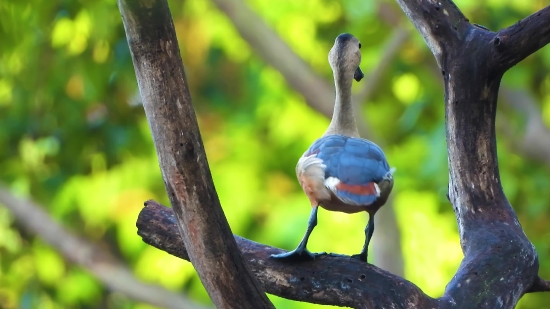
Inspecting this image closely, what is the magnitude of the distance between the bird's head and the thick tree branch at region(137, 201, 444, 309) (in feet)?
1.09

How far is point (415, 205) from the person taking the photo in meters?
3.76

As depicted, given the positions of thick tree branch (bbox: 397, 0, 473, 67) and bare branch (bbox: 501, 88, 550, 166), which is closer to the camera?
thick tree branch (bbox: 397, 0, 473, 67)

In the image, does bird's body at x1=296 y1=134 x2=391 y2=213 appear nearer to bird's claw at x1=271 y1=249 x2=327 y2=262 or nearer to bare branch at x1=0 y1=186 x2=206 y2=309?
bird's claw at x1=271 y1=249 x2=327 y2=262

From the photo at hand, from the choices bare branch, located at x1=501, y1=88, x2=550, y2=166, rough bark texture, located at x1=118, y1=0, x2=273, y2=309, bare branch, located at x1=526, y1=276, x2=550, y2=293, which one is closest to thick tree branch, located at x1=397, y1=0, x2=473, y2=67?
bare branch, located at x1=526, y1=276, x2=550, y2=293

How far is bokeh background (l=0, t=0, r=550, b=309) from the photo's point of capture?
3018mm

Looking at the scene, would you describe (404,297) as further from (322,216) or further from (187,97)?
(322,216)

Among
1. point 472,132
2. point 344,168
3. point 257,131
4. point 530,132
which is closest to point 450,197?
point 472,132

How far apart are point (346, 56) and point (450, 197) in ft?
1.43

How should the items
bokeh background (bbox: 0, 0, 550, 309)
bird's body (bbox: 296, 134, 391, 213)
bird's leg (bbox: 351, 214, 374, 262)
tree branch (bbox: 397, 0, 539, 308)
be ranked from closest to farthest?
bird's body (bbox: 296, 134, 391, 213) → bird's leg (bbox: 351, 214, 374, 262) → tree branch (bbox: 397, 0, 539, 308) → bokeh background (bbox: 0, 0, 550, 309)

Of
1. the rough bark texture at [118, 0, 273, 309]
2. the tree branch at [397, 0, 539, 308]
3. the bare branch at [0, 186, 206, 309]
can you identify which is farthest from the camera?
the bare branch at [0, 186, 206, 309]

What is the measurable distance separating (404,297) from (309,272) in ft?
0.57

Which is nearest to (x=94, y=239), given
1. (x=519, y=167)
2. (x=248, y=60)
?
(x=248, y=60)

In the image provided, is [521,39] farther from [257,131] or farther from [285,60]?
[257,131]

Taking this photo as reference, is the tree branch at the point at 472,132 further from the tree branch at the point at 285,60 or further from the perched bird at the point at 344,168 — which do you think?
the tree branch at the point at 285,60
